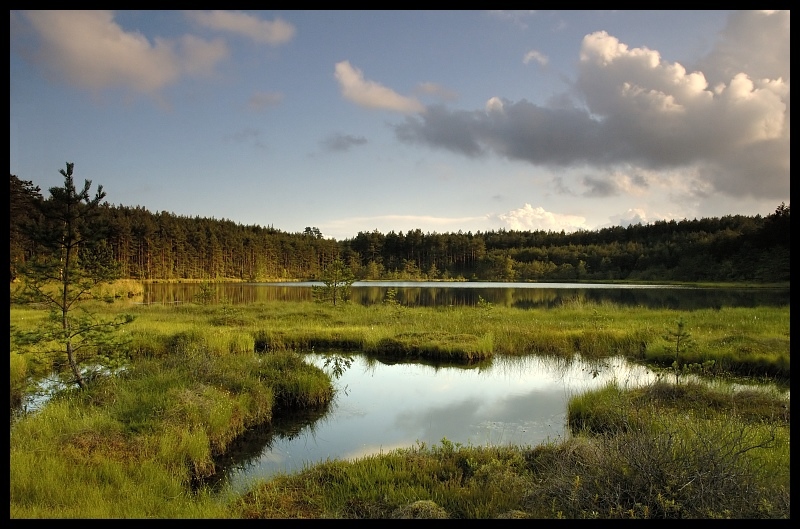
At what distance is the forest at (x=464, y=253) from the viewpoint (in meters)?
92.4

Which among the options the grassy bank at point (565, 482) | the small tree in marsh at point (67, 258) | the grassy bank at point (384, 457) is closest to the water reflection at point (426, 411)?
the grassy bank at point (384, 457)

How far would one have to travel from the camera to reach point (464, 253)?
157375mm

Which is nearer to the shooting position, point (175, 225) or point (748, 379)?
point (748, 379)

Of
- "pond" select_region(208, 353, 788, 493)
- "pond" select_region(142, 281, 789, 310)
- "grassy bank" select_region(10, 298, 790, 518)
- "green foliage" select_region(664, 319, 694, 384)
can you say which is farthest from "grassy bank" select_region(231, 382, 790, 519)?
"pond" select_region(142, 281, 789, 310)

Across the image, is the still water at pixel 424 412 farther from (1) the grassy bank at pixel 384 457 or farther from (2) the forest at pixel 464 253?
(2) the forest at pixel 464 253

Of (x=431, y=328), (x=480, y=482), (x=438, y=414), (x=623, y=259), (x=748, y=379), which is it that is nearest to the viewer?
(x=480, y=482)

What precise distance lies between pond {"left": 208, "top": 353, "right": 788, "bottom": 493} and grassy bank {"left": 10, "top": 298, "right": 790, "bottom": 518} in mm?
858

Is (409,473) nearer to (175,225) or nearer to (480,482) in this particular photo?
(480,482)

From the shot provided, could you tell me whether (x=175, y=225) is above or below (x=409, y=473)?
above

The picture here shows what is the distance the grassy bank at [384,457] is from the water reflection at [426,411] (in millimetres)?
891

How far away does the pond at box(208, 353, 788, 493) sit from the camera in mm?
11062

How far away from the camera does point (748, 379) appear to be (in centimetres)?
1686

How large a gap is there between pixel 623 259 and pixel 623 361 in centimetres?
12658

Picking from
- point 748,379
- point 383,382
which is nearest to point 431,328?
point 383,382
